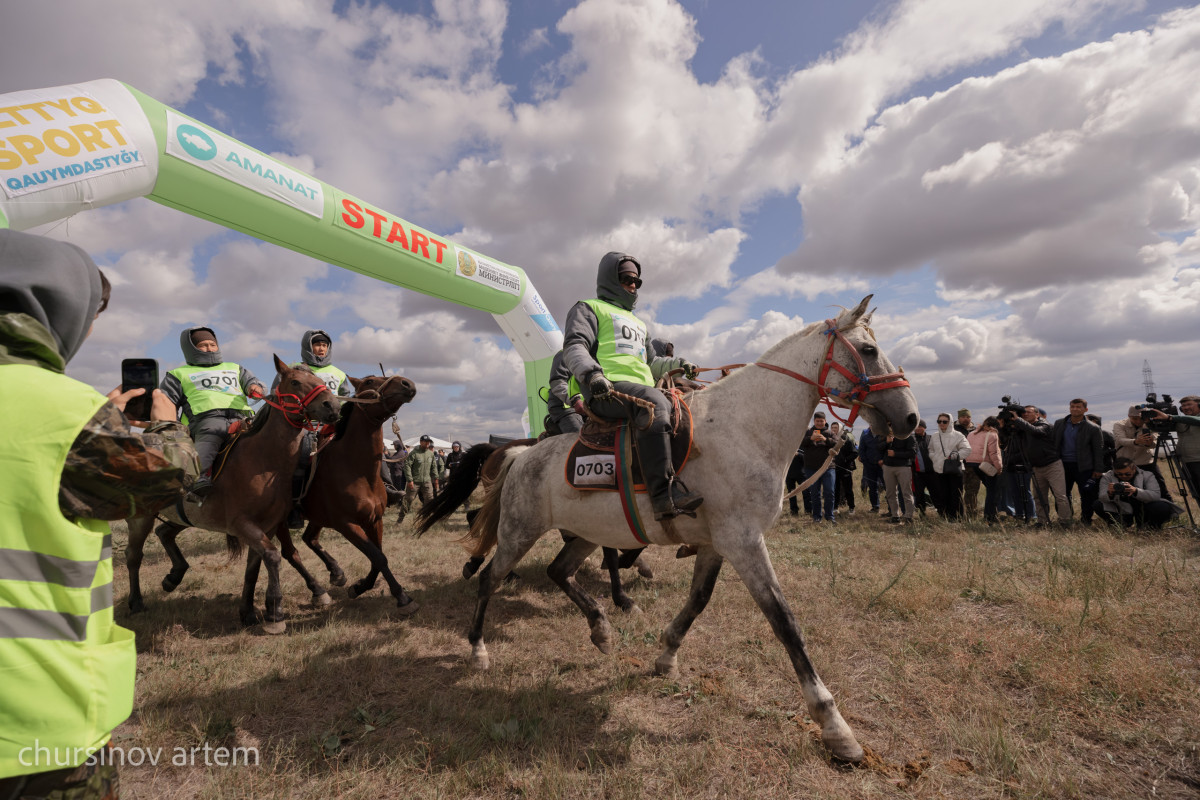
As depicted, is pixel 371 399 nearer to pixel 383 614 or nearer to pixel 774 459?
pixel 383 614

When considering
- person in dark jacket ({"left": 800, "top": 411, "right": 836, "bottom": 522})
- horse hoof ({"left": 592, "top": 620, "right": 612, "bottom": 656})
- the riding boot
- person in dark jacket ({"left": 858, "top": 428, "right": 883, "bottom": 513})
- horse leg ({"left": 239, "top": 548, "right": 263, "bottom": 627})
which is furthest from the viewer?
person in dark jacket ({"left": 858, "top": 428, "right": 883, "bottom": 513})

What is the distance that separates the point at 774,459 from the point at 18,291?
3648mm

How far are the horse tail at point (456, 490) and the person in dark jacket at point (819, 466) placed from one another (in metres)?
7.99

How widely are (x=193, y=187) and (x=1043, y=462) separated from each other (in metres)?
15.2

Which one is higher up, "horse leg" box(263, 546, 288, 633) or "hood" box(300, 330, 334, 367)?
"hood" box(300, 330, 334, 367)

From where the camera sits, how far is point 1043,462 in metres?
9.93

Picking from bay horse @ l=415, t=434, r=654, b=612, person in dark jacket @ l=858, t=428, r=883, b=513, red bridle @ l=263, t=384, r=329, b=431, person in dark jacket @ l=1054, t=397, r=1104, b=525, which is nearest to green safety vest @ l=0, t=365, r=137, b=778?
red bridle @ l=263, t=384, r=329, b=431

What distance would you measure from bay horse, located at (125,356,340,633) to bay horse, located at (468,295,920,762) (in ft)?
10.5

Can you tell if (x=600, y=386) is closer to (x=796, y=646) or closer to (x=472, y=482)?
(x=796, y=646)

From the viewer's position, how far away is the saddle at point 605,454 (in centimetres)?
379

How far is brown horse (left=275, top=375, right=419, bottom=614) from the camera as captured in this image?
6.23 m

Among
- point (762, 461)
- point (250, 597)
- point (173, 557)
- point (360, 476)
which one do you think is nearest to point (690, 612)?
point (762, 461)

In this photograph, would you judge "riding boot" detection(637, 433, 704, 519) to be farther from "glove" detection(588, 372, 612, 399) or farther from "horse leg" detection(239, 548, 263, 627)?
"horse leg" detection(239, 548, 263, 627)

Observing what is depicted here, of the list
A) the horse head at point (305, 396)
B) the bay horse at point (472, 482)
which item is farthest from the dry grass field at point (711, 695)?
the horse head at point (305, 396)
